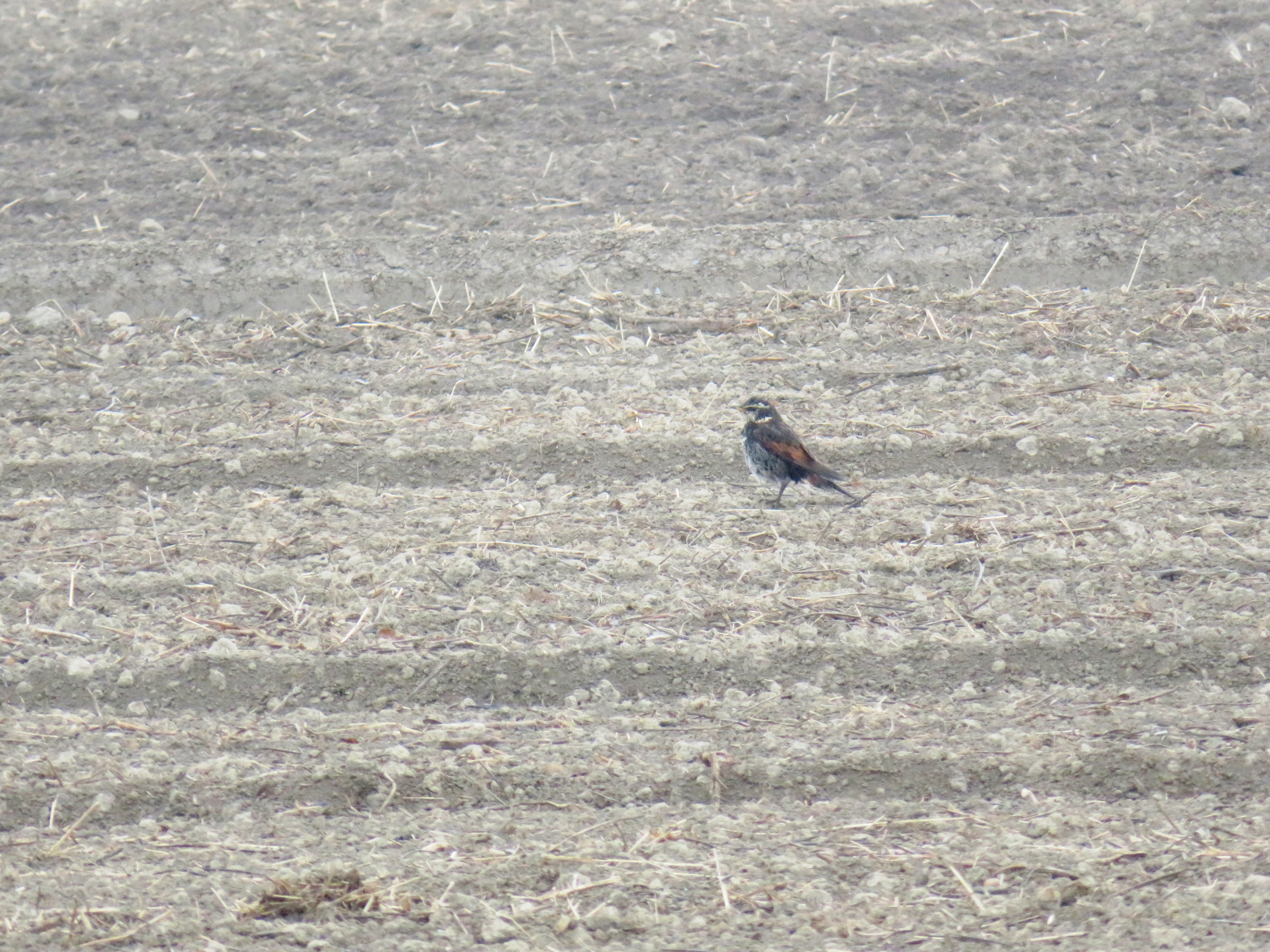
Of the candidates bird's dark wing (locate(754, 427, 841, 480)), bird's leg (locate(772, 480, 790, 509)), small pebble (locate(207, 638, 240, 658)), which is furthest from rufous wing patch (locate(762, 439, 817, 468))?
small pebble (locate(207, 638, 240, 658))

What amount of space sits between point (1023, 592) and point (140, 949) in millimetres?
3582

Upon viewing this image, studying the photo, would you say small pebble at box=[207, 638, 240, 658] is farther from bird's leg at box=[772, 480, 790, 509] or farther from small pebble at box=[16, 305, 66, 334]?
small pebble at box=[16, 305, 66, 334]

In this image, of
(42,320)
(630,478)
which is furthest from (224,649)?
(42,320)

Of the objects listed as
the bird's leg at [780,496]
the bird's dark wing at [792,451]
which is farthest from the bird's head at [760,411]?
the bird's leg at [780,496]

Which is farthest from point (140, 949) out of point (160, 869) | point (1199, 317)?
point (1199, 317)

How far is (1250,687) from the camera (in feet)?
16.2

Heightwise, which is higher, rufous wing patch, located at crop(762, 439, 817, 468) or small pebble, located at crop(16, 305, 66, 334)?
small pebble, located at crop(16, 305, 66, 334)

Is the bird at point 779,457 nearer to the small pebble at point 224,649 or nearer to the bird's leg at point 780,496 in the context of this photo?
the bird's leg at point 780,496

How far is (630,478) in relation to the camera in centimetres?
A: 684

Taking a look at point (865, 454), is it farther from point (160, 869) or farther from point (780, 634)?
point (160, 869)

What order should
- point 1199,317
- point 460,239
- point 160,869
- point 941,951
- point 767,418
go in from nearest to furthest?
point 941,951, point 160,869, point 767,418, point 1199,317, point 460,239

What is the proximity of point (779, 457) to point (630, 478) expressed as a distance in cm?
80

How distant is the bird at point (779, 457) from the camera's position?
21.2 feet

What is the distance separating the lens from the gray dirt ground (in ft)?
13.8
